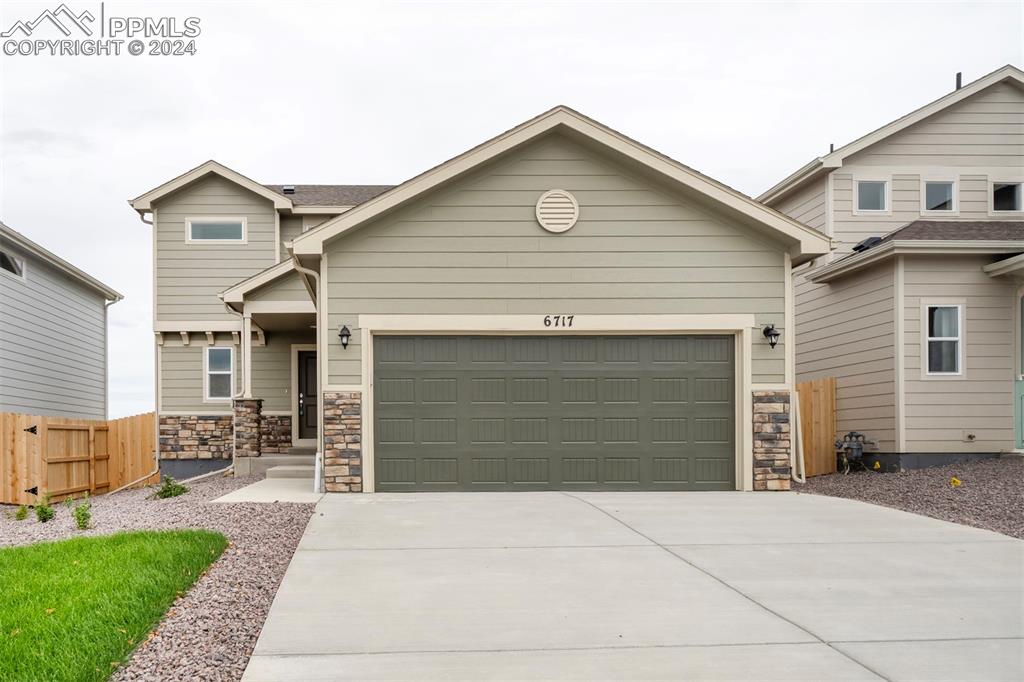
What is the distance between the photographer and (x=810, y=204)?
1712 cm

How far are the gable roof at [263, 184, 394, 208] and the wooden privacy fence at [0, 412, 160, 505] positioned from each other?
6057 mm

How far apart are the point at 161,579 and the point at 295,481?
23.4 feet

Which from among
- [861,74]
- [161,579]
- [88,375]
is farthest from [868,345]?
[88,375]

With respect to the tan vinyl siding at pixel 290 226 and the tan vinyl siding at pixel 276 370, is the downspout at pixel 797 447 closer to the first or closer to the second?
the tan vinyl siding at pixel 276 370

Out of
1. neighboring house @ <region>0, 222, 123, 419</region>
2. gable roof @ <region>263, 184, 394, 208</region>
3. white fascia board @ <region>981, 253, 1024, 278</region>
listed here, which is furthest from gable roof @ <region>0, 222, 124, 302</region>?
white fascia board @ <region>981, 253, 1024, 278</region>

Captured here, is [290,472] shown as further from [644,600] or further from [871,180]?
[871,180]

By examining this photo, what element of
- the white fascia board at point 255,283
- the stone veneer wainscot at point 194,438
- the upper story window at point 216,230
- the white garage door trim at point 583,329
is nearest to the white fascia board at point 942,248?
the white garage door trim at point 583,329

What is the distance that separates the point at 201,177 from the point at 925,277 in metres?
15.1

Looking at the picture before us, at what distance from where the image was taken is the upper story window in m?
18.3

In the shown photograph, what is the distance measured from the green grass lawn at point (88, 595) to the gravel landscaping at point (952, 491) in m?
7.93

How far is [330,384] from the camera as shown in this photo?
36.0 feet

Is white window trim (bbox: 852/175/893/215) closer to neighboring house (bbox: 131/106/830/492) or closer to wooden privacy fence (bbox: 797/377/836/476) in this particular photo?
wooden privacy fence (bbox: 797/377/836/476)

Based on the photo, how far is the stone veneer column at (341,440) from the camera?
10914 millimetres

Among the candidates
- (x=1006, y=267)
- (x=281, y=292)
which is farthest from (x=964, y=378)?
(x=281, y=292)
